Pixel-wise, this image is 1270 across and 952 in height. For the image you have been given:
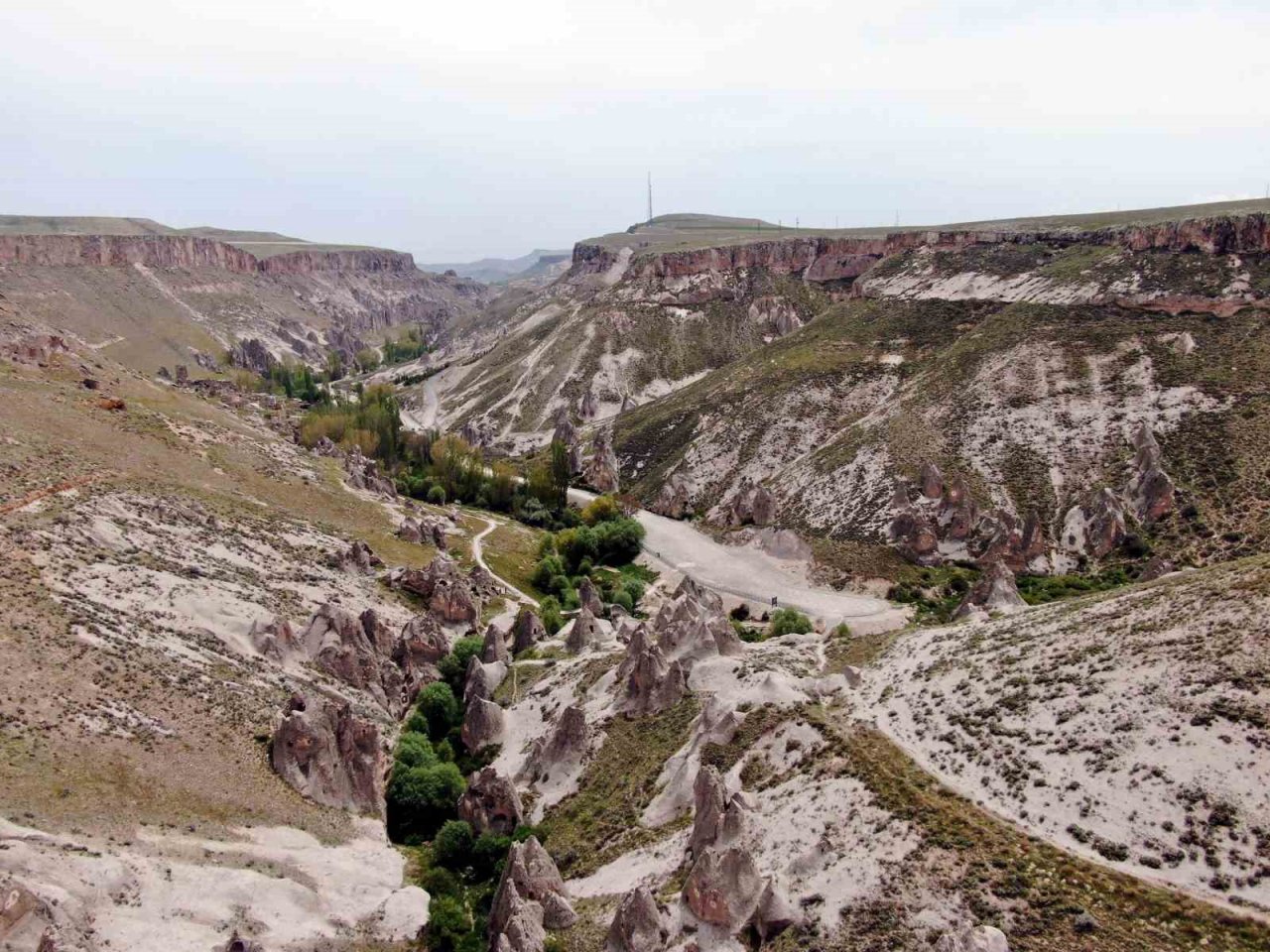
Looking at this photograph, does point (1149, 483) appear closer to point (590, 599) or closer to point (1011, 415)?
point (1011, 415)

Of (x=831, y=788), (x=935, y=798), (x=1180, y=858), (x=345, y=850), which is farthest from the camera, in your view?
(x=345, y=850)


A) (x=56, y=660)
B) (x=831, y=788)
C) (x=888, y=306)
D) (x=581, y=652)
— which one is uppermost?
(x=888, y=306)

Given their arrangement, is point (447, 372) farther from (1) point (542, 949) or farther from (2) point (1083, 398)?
(1) point (542, 949)

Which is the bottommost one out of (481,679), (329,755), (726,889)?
(481,679)

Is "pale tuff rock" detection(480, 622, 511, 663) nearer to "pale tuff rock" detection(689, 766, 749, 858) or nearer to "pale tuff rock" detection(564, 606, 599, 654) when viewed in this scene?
"pale tuff rock" detection(564, 606, 599, 654)

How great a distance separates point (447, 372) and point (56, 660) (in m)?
153

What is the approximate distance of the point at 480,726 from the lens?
5169 centimetres

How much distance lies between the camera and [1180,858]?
26.0 m

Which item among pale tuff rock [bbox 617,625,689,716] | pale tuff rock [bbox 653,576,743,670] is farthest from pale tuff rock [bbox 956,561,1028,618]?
pale tuff rock [bbox 617,625,689,716]

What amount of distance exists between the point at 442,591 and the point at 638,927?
40.7m

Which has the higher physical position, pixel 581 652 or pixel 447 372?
pixel 447 372

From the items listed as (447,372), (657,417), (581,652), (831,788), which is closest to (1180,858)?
(831,788)

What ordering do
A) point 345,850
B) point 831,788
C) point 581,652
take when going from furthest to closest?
→ point 581,652
point 345,850
point 831,788

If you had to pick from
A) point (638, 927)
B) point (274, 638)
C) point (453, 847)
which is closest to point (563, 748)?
point (453, 847)
